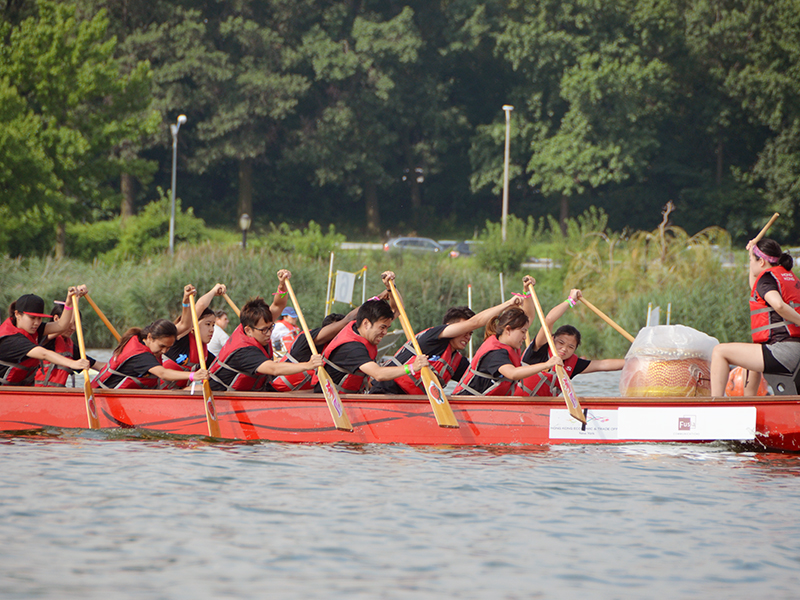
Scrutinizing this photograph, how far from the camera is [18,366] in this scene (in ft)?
32.4

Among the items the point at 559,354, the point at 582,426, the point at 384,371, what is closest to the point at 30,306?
the point at 384,371

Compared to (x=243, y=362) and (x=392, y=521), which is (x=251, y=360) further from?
(x=392, y=521)

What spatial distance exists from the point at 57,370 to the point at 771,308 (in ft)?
22.3

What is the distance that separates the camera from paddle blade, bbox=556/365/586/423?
27.9ft

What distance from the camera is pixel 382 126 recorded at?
4434cm

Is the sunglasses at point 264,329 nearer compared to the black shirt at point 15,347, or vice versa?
the sunglasses at point 264,329

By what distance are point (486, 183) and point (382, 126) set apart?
5.19m

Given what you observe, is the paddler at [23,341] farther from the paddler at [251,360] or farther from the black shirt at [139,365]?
the paddler at [251,360]

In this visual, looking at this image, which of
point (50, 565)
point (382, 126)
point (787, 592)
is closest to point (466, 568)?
point (787, 592)

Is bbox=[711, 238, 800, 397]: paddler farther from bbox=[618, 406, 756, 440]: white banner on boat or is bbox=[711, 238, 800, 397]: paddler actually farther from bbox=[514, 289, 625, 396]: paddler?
bbox=[514, 289, 625, 396]: paddler

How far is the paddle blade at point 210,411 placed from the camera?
29.7 ft

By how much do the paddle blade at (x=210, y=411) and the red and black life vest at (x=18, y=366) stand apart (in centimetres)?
196

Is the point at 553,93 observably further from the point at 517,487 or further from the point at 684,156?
the point at 517,487

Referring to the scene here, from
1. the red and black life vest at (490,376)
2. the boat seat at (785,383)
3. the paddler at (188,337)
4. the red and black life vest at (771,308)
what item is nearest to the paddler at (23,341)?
the paddler at (188,337)
